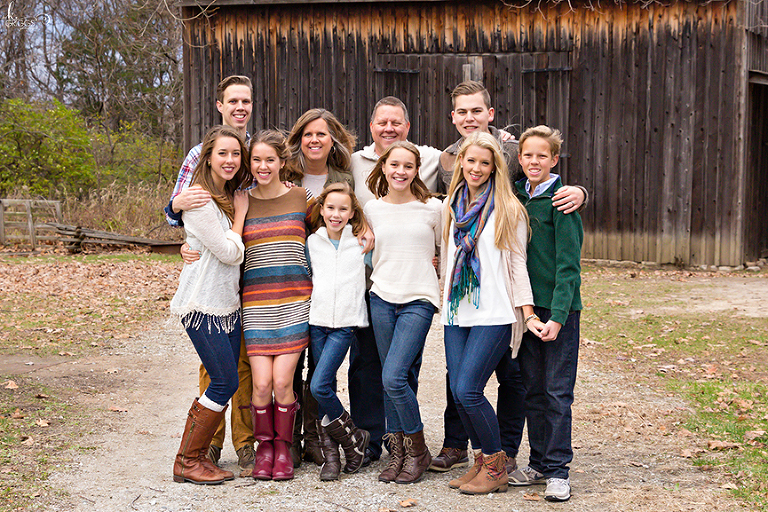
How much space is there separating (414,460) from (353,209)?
1361mm

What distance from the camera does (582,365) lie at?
22.3ft

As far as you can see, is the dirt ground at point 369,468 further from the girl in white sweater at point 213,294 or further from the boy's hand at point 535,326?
the boy's hand at point 535,326

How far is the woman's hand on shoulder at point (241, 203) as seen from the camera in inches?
165

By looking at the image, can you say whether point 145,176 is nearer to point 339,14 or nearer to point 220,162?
point 339,14

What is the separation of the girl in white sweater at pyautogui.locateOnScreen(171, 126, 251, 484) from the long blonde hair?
3.63ft

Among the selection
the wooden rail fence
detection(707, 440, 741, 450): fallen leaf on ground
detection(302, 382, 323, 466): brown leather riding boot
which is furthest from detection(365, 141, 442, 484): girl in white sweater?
the wooden rail fence

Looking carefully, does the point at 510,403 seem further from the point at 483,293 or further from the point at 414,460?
the point at 483,293

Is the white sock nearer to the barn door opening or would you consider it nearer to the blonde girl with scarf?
the blonde girl with scarf

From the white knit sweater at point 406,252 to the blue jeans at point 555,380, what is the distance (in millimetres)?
566

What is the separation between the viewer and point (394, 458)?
4.17m

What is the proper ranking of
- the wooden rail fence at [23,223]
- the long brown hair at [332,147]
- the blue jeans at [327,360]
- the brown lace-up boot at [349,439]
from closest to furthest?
the blue jeans at [327,360] < the brown lace-up boot at [349,439] < the long brown hair at [332,147] < the wooden rail fence at [23,223]

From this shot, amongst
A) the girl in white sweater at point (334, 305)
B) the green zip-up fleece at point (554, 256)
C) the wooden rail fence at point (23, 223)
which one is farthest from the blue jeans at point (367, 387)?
the wooden rail fence at point (23, 223)

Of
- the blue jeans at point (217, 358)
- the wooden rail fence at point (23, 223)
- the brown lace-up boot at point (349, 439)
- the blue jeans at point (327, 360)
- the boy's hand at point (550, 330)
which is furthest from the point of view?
the wooden rail fence at point (23, 223)

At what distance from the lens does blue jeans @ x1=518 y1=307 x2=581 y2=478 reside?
3.89 m
